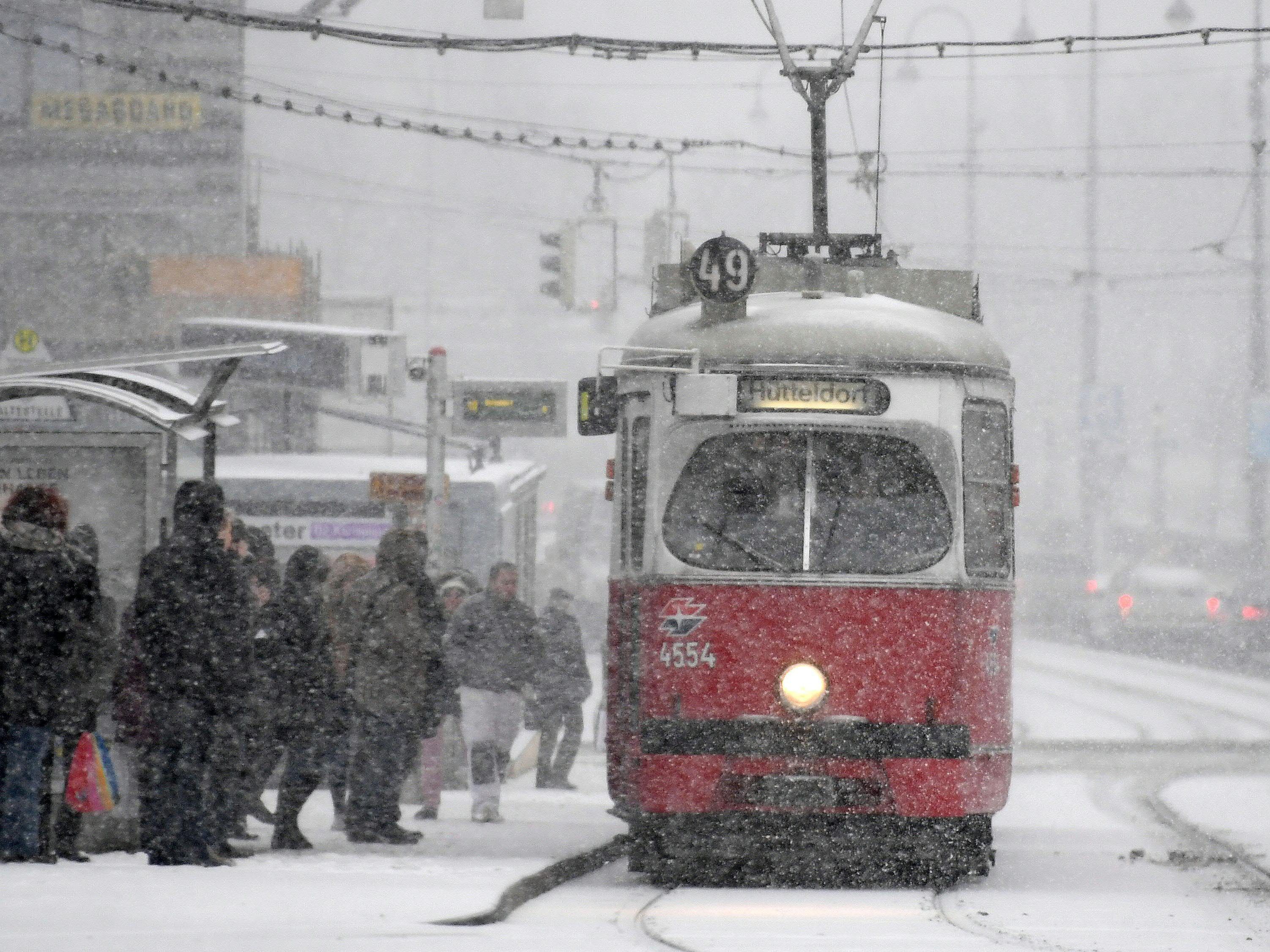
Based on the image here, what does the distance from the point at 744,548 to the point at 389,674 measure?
2.36m

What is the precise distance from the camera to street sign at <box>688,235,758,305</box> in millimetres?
11320

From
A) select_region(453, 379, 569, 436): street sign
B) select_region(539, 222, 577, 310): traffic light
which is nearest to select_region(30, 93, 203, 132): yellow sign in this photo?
select_region(539, 222, 577, 310): traffic light

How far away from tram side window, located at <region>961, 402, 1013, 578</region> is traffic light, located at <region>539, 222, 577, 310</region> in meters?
12.6

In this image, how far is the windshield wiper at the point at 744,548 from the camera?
10.8 metres

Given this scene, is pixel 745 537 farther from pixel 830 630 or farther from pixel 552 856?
pixel 552 856

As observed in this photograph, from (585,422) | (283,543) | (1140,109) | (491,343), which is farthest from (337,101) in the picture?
(491,343)

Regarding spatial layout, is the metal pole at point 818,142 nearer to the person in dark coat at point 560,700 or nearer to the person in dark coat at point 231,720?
the person in dark coat at point 560,700

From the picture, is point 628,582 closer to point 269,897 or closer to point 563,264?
point 269,897

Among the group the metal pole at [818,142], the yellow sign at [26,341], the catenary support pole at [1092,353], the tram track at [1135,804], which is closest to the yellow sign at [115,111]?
the catenary support pole at [1092,353]

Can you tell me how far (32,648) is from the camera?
9562 mm

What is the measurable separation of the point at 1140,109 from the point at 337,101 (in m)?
Answer: 52.5

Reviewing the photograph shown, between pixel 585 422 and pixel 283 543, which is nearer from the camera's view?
pixel 585 422

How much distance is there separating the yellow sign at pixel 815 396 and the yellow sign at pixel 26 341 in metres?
6.92

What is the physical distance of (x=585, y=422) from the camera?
12.0 meters
